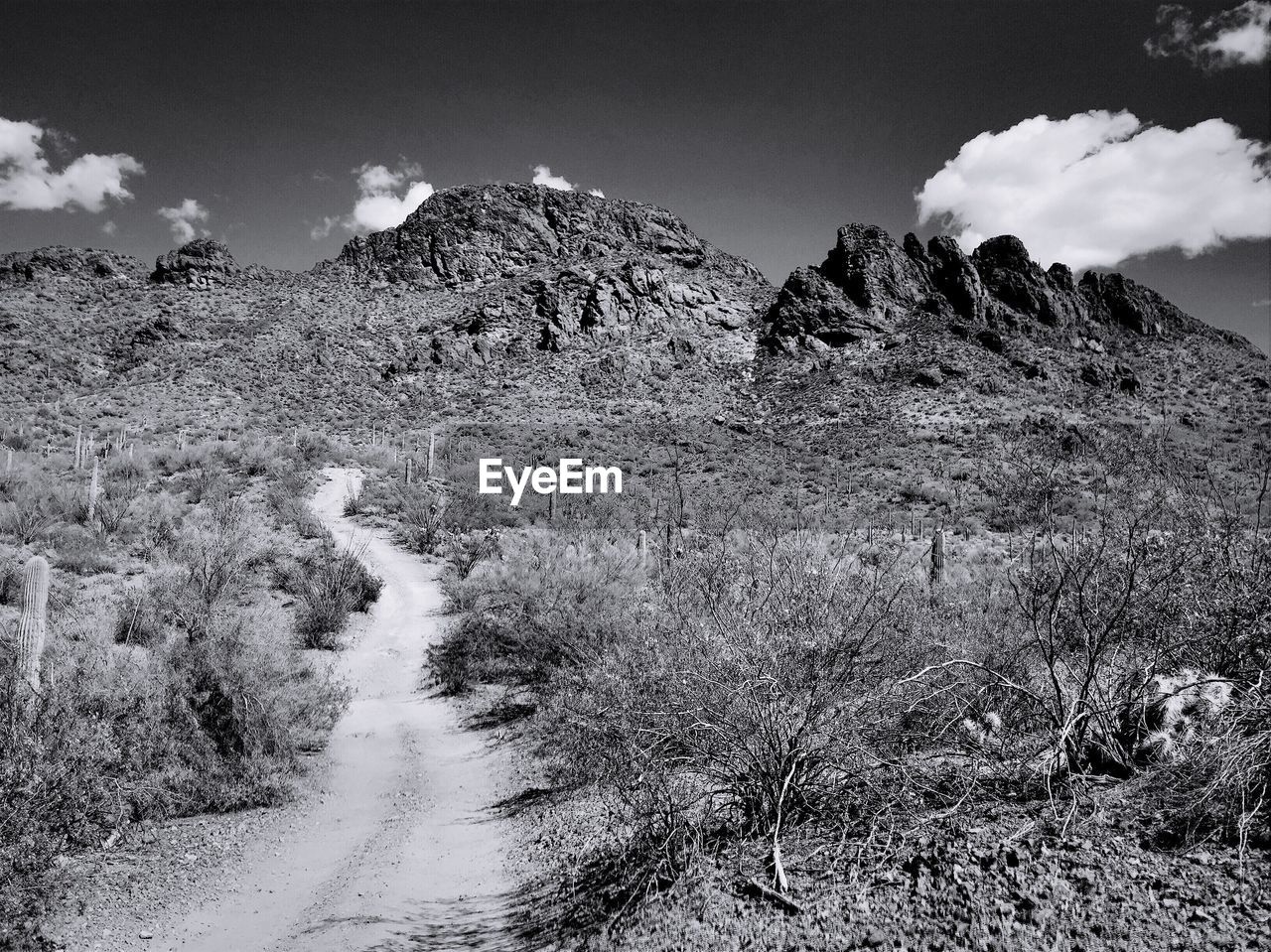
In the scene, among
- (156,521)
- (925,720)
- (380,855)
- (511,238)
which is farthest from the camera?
(511,238)

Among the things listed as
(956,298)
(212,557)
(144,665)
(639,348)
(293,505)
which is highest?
(956,298)

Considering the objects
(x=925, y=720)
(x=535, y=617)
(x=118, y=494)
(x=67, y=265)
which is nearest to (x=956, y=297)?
(x=535, y=617)

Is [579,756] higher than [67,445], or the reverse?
[67,445]

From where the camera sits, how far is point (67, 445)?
29.4 m

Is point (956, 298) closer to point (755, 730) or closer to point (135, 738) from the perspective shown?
point (755, 730)

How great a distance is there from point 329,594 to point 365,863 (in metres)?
6.85

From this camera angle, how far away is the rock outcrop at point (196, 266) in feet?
223

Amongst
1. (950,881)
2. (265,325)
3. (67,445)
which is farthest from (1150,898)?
(265,325)

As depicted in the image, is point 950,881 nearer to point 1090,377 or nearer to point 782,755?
point 782,755

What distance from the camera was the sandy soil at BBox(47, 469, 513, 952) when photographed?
13.5ft

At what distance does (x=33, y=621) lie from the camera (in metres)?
6.41

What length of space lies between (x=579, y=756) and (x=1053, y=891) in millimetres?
3977

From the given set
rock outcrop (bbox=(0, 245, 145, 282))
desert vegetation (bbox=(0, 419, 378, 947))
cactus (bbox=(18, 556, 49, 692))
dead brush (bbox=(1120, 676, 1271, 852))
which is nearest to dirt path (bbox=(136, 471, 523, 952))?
desert vegetation (bbox=(0, 419, 378, 947))

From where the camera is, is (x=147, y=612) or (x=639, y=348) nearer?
(x=147, y=612)
